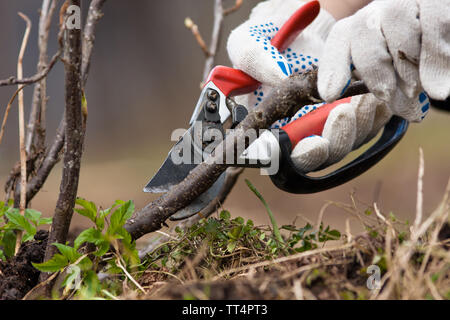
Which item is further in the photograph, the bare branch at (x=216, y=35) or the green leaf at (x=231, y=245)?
the bare branch at (x=216, y=35)

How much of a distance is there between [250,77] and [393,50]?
1.15 ft

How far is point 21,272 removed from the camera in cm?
74

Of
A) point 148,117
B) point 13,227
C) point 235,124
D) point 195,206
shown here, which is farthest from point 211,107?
point 148,117

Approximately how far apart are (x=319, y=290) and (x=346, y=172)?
1.53 ft

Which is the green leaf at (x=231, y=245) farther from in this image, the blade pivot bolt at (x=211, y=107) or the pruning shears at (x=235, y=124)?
the blade pivot bolt at (x=211, y=107)

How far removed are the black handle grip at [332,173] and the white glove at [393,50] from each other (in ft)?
0.83

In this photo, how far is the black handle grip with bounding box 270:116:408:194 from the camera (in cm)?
85

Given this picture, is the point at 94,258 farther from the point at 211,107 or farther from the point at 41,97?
the point at 41,97

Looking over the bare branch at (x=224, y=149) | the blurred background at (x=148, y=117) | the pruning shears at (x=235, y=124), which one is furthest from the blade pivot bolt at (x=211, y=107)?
the blurred background at (x=148, y=117)

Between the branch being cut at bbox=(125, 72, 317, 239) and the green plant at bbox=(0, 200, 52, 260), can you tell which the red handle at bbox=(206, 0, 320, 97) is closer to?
the branch being cut at bbox=(125, 72, 317, 239)

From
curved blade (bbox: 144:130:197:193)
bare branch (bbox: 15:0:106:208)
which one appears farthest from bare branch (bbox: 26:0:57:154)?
curved blade (bbox: 144:130:197:193)

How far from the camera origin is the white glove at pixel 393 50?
1.88 ft
